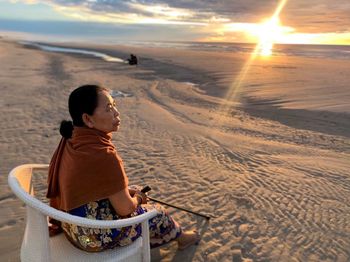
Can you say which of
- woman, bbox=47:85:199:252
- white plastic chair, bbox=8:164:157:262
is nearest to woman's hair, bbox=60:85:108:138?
woman, bbox=47:85:199:252

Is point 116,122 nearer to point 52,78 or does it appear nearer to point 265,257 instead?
point 265,257

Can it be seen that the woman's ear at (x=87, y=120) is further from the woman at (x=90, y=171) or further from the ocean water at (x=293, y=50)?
the ocean water at (x=293, y=50)

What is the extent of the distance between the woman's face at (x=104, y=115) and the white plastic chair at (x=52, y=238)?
0.57m

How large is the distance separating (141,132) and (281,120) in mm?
3828


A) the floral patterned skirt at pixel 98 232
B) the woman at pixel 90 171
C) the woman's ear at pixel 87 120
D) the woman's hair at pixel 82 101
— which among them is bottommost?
the floral patterned skirt at pixel 98 232

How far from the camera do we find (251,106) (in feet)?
36.8

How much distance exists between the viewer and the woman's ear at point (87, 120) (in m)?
2.40

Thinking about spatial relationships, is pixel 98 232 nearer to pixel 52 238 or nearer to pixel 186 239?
pixel 52 238

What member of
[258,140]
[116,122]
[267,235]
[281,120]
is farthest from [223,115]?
[116,122]

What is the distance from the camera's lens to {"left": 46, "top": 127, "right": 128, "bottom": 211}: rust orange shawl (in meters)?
2.38

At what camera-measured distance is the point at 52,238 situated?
282 centimetres

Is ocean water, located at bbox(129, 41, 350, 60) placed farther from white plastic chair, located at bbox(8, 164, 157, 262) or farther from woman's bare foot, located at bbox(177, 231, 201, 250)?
white plastic chair, located at bbox(8, 164, 157, 262)

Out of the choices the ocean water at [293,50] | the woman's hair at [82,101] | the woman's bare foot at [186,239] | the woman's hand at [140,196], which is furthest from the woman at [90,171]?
the ocean water at [293,50]

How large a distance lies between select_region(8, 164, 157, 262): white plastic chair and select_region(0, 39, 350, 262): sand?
876 millimetres
